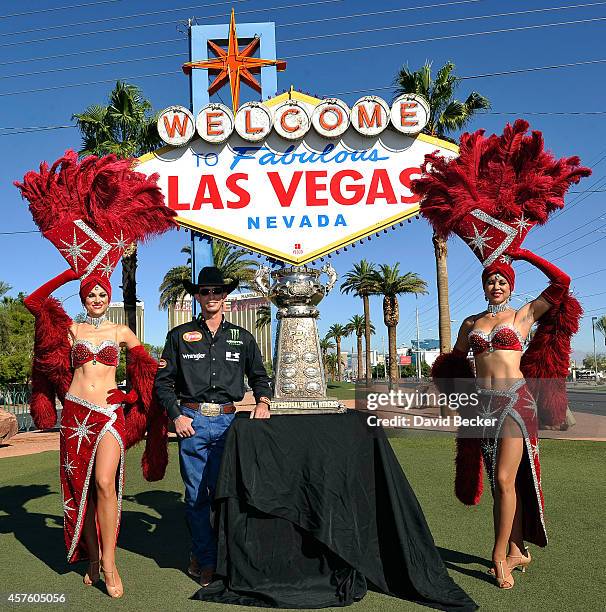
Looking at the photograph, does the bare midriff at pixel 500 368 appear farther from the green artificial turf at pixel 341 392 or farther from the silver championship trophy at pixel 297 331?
the green artificial turf at pixel 341 392

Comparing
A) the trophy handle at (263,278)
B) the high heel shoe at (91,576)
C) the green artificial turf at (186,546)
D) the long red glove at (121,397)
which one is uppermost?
the trophy handle at (263,278)

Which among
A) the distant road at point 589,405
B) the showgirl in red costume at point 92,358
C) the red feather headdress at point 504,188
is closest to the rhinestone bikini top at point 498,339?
the red feather headdress at point 504,188

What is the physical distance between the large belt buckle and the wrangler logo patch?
1.48ft

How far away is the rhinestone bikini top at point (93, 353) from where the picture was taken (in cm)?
385

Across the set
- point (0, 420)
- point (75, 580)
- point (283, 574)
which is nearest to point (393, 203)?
point (283, 574)

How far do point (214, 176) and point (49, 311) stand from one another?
3551 mm

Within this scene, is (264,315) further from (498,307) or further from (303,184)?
(498,307)

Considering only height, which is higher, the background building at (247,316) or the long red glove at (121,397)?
the background building at (247,316)

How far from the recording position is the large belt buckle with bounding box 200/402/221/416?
153 inches

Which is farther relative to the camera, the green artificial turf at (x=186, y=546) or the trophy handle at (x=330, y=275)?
the trophy handle at (x=330, y=275)

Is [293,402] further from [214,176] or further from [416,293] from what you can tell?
[416,293]

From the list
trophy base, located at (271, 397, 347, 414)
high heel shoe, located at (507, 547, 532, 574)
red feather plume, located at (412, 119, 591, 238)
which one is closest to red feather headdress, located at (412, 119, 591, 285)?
red feather plume, located at (412, 119, 591, 238)

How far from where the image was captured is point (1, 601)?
3545 mm

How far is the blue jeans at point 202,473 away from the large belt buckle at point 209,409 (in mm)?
27
